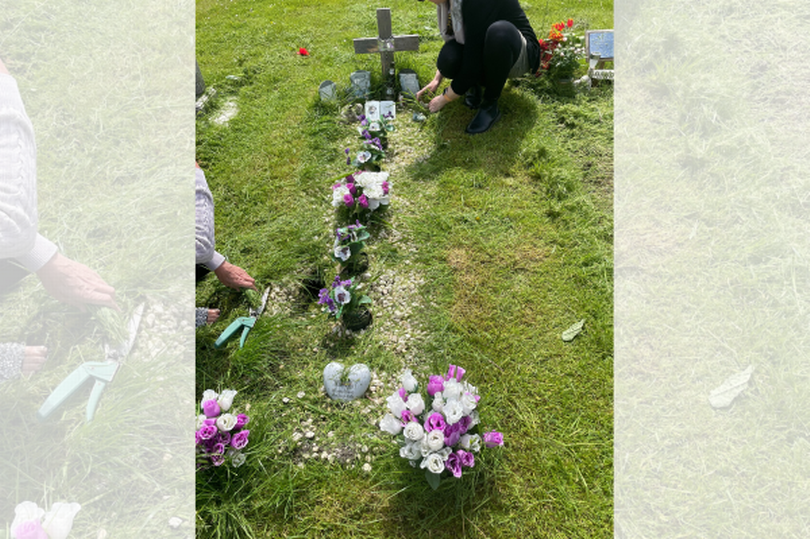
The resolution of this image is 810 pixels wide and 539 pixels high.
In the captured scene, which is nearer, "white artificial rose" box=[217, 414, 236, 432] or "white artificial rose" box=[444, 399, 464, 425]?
"white artificial rose" box=[444, 399, 464, 425]

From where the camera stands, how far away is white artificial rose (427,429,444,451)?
1.71 metres

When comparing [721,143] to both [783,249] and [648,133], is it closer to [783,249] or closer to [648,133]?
[648,133]

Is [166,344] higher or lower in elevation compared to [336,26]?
lower

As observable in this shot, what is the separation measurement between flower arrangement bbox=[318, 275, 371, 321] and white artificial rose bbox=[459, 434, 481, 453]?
0.92 metres

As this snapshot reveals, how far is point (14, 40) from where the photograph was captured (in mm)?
1391

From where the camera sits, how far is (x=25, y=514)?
104cm

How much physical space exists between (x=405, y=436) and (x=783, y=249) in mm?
2397

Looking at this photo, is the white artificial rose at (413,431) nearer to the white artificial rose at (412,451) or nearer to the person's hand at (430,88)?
the white artificial rose at (412,451)

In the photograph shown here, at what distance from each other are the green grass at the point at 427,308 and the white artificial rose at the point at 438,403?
35 cm

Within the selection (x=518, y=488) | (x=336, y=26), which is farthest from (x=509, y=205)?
(x=336, y=26)

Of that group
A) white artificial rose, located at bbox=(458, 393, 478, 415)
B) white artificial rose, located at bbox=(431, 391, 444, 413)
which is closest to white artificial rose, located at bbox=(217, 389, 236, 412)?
white artificial rose, located at bbox=(431, 391, 444, 413)

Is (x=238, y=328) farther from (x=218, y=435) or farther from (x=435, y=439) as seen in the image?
(x=435, y=439)

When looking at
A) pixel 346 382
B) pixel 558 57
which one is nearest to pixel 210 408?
pixel 346 382

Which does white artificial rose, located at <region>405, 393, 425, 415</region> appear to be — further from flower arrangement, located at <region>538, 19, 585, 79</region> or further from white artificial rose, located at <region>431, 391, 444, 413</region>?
flower arrangement, located at <region>538, 19, 585, 79</region>
